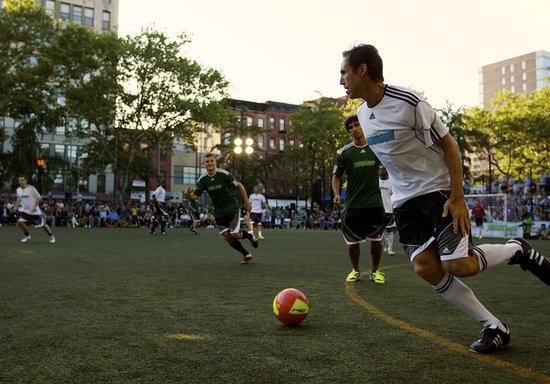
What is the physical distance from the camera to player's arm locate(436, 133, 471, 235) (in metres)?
3.66

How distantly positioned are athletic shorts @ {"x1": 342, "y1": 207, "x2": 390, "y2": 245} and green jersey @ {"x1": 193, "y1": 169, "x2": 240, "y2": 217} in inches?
138

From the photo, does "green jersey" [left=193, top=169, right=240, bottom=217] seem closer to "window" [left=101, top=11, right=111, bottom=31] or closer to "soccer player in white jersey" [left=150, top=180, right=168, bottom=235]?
"soccer player in white jersey" [left=150, top=180, right=168, bottom=235]

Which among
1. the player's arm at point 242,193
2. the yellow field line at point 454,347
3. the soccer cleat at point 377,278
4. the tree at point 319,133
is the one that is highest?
the tree at point 319,133

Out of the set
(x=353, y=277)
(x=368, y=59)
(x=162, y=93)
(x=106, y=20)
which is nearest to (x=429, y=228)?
(x=368, y=59)

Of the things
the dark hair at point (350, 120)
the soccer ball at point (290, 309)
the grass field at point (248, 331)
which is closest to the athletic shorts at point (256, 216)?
the grass field at point (248, 331)

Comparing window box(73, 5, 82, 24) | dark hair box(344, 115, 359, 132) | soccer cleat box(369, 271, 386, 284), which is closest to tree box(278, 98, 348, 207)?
window box(73, 5, 82, 24)

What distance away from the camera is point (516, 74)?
13088cm

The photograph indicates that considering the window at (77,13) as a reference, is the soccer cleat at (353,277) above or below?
below

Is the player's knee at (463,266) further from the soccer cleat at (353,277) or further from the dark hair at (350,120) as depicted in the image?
the soccer cleat at (353,277)

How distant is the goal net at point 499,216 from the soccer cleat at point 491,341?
83.8 ft

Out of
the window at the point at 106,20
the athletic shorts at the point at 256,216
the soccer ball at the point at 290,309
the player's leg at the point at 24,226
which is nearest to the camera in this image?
the soccer ball at the point at 290,309

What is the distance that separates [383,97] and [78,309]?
147 inches

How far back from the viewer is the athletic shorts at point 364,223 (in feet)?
26.0

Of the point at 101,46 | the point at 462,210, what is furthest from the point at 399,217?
the point at 101,46
